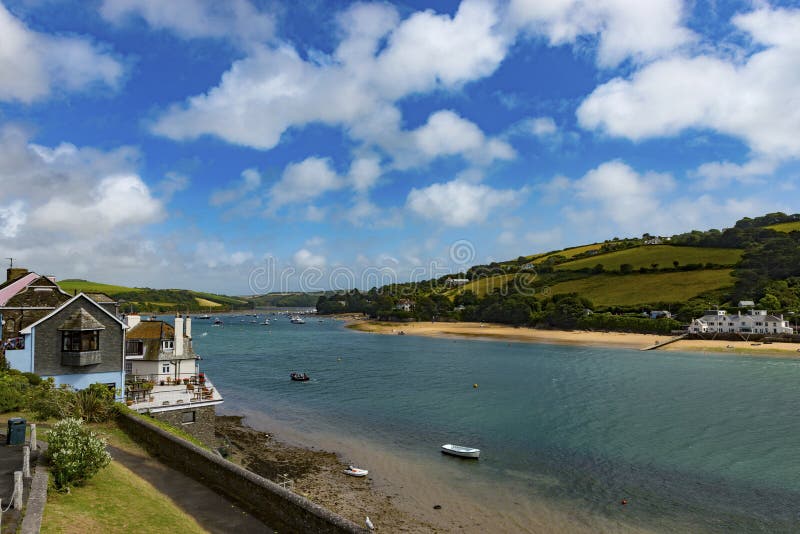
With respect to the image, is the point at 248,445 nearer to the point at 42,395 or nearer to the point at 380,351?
the point at 42,395

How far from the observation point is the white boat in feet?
118

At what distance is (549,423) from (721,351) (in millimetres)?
79732

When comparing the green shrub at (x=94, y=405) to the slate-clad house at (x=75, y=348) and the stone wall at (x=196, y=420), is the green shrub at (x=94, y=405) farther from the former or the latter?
the slate-clad house at (x=75, y=348)

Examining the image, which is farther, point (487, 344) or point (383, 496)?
point (487, 344)

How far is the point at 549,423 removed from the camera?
153 feet

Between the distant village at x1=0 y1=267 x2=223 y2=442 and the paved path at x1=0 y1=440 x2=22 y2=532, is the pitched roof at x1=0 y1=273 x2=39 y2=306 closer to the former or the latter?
the distant village at x1=0 y1=267 x2=223 y2=442

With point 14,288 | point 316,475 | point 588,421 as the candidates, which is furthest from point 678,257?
point 14,288

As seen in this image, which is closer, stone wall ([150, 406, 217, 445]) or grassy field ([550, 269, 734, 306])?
stone wall ([150, 406, 217, 445])

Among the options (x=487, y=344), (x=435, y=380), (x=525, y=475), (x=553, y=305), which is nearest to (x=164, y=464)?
(x=525, y=475)

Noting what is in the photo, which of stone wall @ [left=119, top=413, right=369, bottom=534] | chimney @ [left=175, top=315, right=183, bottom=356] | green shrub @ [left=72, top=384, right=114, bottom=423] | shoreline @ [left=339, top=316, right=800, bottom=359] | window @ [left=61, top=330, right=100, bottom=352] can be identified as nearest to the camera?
stone wall @ [left=119, top=413, right=369, bottom=534]

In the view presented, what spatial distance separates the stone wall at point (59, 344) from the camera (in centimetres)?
3027

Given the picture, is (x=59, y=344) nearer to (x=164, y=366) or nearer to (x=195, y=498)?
(x=164, y=366)

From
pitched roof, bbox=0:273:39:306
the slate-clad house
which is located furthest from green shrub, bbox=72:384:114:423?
pitched roof, bbox=0:273:39:306

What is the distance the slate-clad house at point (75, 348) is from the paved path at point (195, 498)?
12405 millimetres
